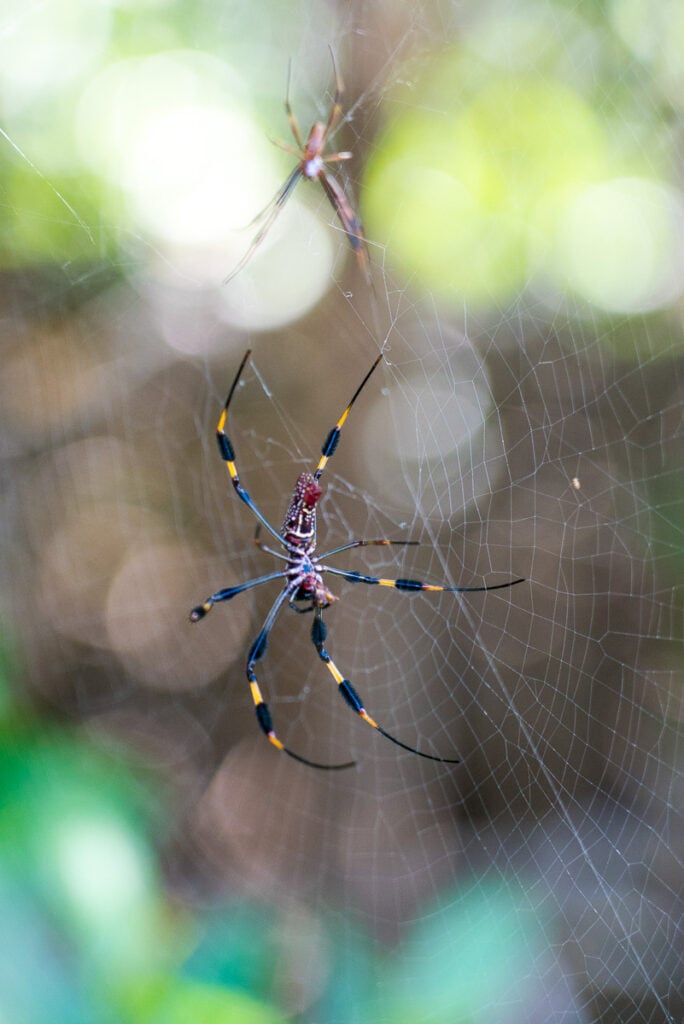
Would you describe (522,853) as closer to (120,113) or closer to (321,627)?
(321,627)

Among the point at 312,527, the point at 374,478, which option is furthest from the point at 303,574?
the point at 374,478

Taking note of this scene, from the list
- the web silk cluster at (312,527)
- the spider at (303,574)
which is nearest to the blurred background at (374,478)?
A: the web silk cluster at (312,527)

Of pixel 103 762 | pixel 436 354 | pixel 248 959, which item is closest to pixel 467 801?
pixel 248 959

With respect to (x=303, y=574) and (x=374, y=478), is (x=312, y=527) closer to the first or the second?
(x=303, y=574)

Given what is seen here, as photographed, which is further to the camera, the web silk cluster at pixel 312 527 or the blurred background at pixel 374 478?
the blurred background at pixel 374 478

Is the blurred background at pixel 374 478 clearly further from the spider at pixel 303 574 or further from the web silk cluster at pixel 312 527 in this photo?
the spider at pixel 303 574

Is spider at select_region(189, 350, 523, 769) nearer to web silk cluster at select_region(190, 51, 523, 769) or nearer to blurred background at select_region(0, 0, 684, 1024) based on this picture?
web silk cluster at select_region(190, 51, 523, 769)

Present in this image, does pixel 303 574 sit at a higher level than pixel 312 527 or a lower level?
lower

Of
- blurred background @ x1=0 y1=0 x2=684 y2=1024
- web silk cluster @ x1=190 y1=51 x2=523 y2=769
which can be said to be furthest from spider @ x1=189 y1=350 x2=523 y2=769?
blurred background @ x1=0 y1=0 x2=684 y2=1024

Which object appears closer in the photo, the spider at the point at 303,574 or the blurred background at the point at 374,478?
the spider at the point at 303,574
